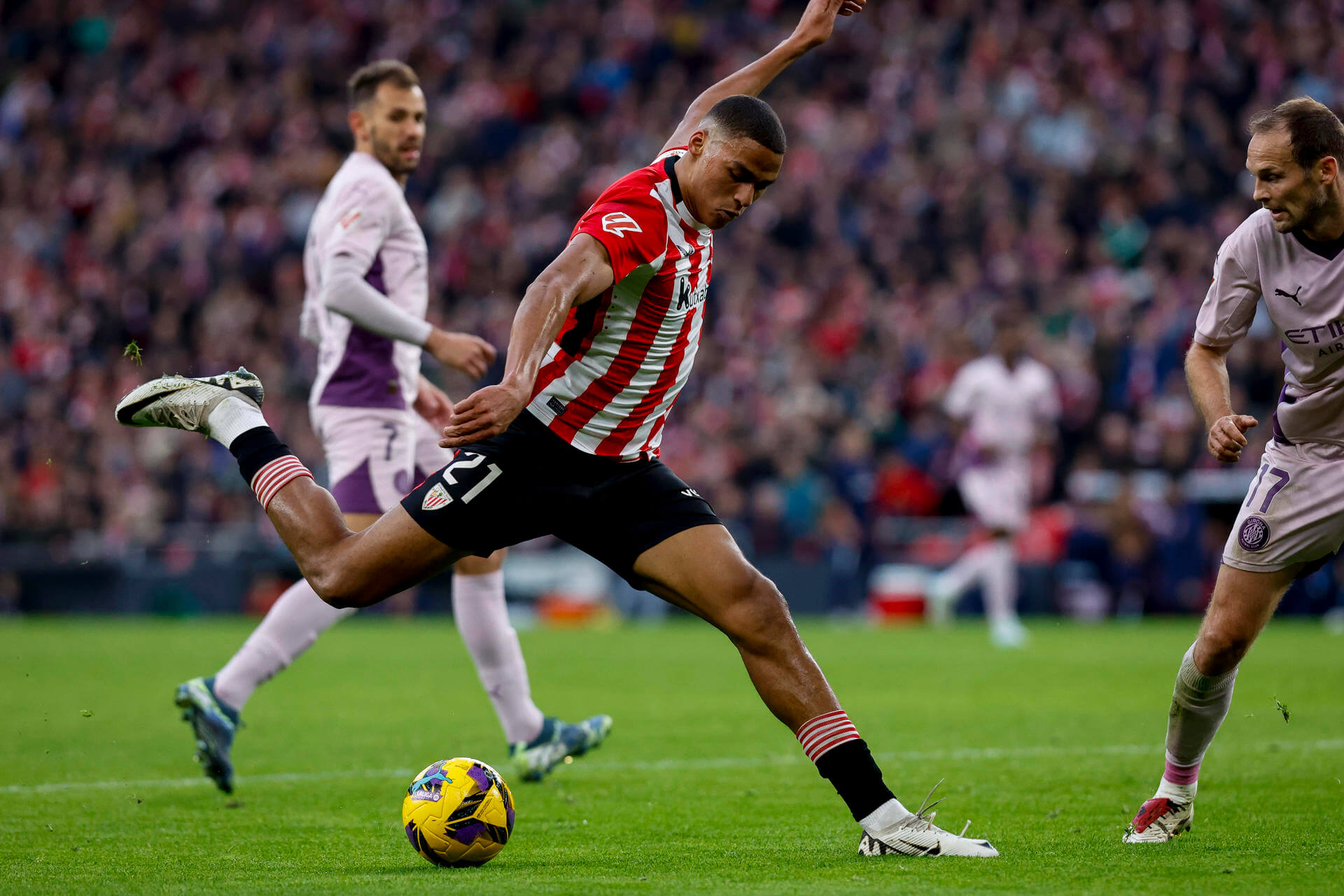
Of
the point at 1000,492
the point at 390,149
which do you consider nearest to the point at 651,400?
the point at 390,149

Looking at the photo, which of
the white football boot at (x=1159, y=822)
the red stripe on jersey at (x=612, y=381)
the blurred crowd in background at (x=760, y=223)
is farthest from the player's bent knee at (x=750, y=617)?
the blurred crowd in background at (x=760, y=223)

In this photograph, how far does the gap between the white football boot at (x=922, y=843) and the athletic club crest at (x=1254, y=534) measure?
1.42 meters

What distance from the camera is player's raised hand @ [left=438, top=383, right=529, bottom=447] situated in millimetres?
4652

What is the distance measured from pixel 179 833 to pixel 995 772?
144 inches

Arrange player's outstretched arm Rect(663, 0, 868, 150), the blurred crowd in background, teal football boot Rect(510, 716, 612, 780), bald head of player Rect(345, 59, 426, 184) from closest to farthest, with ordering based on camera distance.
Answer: player's outstretched arm Rect(663, 0, 868, 150), teal football boot Rect(510, 716, 612, 780), bald head of player Rect(345, 59, 426, 184), the blurred crowd in background

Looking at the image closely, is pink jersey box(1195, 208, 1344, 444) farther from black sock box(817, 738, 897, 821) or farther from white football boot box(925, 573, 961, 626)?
white football boot box(925, 573, 961, 626)

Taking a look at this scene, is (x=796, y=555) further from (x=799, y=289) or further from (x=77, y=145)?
(x=77, y=145)

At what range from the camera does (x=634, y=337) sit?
541 centimetres

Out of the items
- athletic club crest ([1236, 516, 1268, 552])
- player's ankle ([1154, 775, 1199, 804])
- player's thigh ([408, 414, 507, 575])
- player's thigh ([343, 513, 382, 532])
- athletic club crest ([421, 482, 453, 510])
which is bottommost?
player's ankle ([1154, 775, 1199, 804])

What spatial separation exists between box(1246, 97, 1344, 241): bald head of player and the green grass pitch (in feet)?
7.12

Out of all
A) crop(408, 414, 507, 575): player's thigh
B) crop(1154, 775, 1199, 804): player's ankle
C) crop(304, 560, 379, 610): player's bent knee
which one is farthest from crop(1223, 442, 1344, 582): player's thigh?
crop(408, 414, 507, 575): player's thigh

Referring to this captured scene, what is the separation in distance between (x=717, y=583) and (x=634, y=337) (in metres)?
0.91

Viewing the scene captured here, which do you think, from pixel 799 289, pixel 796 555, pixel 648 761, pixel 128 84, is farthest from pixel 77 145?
pixel 648 761

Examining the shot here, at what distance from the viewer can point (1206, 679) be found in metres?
5.49
